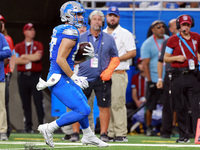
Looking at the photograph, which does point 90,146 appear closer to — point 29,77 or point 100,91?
point 100,91

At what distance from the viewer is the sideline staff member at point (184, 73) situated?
9.14m

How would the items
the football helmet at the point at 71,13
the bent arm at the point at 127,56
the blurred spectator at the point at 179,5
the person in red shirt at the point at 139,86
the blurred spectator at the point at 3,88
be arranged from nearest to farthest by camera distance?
the football helmet at the point at 71,13
the blurred spectator at the point at 3,88
the bent arm at the point at 127,56
the person in red shirt at the point at 139,86
the blurred spectator at the point at 179,5

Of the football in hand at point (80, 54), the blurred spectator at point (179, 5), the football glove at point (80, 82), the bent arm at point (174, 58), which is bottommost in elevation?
the football glove at point (80, 82)

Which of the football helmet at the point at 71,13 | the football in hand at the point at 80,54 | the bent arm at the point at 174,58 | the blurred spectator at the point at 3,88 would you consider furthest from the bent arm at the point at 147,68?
the football helmet at the point at 71,13

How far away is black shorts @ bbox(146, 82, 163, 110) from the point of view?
38.9 ft

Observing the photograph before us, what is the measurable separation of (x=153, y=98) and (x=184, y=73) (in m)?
2.81

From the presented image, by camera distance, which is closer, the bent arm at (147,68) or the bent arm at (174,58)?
the bent arm at (174,58)

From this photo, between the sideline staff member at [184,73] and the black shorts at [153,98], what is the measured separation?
8.24 feet

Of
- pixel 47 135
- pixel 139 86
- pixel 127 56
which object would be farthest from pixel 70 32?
pixel 139 86

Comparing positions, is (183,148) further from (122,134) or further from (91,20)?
(91,20)

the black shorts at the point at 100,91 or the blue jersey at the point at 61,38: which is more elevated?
the blue jersey at the point at 61,38

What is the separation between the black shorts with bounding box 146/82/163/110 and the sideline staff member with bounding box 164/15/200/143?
2.51 meters

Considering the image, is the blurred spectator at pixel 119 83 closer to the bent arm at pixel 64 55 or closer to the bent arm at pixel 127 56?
the bent arm at pixel 127 56

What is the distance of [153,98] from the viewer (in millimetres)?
11906
